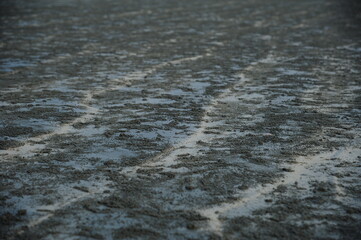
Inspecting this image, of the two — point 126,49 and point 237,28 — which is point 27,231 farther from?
point 237,28

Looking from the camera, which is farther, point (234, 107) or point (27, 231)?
point (234, 107)

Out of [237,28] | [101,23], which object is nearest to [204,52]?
[237,28]

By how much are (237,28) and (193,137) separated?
14.8 ft

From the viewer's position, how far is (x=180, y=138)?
106 inches

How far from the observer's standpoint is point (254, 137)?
2.71 m

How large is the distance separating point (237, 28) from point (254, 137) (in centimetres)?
448

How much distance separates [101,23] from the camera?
7406 mm

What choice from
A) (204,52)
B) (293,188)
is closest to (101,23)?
(204,52)

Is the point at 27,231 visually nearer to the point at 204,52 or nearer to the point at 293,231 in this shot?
the point at 293,231

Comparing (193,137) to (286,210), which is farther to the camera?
(193,137)

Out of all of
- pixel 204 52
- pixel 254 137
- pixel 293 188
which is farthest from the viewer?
pixel 204 52

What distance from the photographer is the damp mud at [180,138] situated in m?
1.82

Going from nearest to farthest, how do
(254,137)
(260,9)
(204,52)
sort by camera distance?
(254,137) < (204,52) < (260,9)

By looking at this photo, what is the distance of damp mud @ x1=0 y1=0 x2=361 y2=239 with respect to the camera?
1.82 meters
